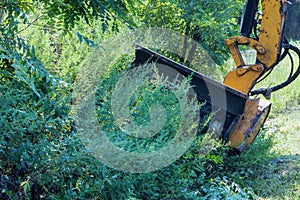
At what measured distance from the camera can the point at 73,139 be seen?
→ 3.48m

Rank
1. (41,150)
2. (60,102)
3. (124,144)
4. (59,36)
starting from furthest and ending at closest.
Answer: (59,36), (60,102), (124,144), (41,150)

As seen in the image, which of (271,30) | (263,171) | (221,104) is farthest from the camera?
(271,30)

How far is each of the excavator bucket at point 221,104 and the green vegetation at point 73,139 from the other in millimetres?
190

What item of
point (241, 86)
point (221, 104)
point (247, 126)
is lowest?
point (247, 126)

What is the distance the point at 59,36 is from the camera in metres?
5.16

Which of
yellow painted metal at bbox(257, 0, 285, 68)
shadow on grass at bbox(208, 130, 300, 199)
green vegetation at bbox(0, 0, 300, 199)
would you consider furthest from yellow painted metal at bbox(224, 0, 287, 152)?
green vegetation at bbox(0, 0, 300, 199)

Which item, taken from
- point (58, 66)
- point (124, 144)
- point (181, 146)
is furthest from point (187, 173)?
point (58, 66)

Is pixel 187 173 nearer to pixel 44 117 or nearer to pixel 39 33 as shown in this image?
pixel 44 117

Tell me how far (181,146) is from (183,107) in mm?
389

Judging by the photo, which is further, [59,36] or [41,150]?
[59,36]

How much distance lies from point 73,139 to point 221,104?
1958 millimetres

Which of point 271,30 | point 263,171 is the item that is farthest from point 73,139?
point 271,30

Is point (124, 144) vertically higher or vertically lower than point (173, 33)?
lower

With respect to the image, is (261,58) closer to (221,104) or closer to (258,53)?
(258,53)
